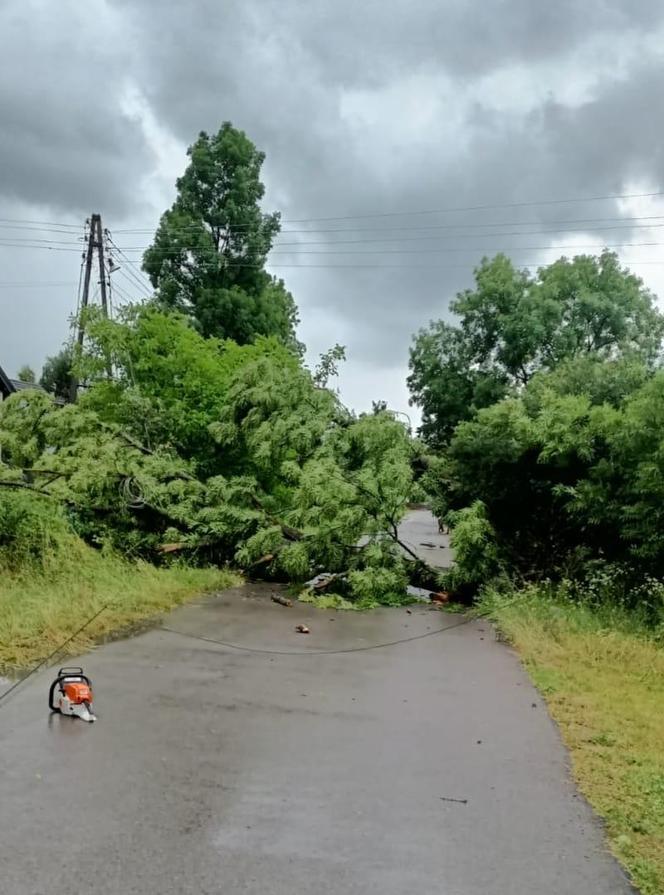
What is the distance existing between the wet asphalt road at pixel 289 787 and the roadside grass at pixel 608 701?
0.47ft

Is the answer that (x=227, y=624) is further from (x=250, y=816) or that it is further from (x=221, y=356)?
(x=221, y=356)

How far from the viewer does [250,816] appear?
347 cm

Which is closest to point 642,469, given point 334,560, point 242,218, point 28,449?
point 334,560

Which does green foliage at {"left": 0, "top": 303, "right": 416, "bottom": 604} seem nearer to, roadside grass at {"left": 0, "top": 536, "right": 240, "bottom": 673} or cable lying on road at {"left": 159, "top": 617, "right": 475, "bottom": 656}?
roadside grass at {"left": 0, "top": 536, "right": 240, "bottom": 673}

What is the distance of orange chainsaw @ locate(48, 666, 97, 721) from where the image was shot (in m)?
4.62

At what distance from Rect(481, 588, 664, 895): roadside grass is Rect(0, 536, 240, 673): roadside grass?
4.06m

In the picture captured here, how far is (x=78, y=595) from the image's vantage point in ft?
26.3

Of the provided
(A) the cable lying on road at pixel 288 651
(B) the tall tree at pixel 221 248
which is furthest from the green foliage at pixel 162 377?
(B) the tall tree at pixel 221 248

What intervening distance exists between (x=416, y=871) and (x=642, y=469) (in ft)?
21.3

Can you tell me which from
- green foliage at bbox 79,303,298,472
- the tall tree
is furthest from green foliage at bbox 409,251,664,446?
green foliage at bbox 79,303,298,472

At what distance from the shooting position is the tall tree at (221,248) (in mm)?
24328

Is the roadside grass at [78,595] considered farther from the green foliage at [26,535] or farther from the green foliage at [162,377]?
the green foliage at [162,377]

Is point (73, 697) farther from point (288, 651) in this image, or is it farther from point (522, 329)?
point (522, 329)

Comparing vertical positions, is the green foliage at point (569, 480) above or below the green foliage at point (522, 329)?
below
